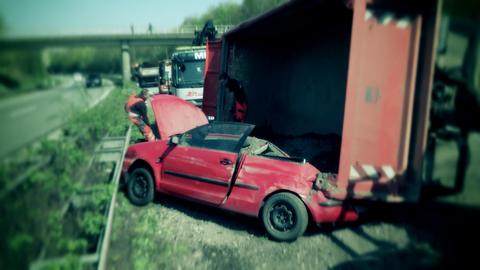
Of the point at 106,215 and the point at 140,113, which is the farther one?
the point at 140,113

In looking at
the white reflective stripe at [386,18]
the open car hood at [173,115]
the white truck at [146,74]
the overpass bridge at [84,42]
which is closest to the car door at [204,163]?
the open car hood at [173,115]

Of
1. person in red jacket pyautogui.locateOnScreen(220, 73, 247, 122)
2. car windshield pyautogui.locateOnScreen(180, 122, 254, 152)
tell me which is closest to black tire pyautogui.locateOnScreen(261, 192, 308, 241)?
car windshield pyautogui.locateOnScreen(180, 122, 254, 152)

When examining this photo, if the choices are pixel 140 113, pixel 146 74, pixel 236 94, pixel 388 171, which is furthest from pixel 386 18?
pixel 236 94

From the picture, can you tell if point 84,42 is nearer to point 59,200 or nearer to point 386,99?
point 59,200

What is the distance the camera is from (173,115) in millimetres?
6875

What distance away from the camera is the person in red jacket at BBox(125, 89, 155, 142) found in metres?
7.07

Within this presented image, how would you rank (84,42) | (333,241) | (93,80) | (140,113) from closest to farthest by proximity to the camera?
(84,42) → (93,80) → (333,241) → (140,113)

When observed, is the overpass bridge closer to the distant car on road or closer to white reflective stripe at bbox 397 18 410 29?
the distant car on road

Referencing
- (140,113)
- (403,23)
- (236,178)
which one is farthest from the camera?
(140,113)

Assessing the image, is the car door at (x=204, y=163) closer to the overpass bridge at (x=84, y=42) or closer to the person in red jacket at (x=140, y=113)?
the person in red jacket at (x=140, y=113)

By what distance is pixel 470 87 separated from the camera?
13.7 ft

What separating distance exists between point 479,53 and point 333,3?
2.56 metres

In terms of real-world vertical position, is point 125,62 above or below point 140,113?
above

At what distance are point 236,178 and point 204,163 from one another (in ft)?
1.84
